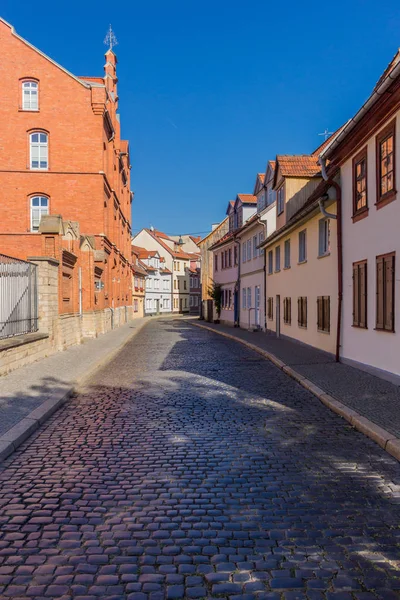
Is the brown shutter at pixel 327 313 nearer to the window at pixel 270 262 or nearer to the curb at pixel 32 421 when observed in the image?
the curb at pixel 32 421

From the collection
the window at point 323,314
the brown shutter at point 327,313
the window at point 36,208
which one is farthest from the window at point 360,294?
the window at point 36,208

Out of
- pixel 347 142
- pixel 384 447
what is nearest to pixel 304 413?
pixel 384 447

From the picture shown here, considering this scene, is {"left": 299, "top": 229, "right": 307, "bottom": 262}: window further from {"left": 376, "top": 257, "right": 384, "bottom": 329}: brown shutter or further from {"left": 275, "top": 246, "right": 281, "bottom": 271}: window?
{"left": 376, "top": 257, "right": 384, "bottom": 329}: brown shutter

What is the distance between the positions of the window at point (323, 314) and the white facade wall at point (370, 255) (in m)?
1.67

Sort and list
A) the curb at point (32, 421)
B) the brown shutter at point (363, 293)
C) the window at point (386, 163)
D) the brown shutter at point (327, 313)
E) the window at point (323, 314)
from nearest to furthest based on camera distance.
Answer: the curb at point (32, 421) < the window at point (386, 163) < the brown shutter at point (363, 293) < the brown shutter at point (327, 313) < the window at point (323, 314)

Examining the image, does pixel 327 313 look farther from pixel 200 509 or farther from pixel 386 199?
pixel 200 509

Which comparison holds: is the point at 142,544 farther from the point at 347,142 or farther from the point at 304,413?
the point at 347,142

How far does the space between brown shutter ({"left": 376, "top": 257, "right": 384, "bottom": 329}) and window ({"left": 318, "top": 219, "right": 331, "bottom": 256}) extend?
495 centimetres

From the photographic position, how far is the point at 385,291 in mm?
11180

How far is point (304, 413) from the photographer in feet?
27.1

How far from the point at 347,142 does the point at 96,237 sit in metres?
18.0

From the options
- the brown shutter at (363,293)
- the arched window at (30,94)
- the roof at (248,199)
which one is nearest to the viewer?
the brown shutter at (363,293)

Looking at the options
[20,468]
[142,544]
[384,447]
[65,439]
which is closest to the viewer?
[142,544]

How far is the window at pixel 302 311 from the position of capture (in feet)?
63.5
